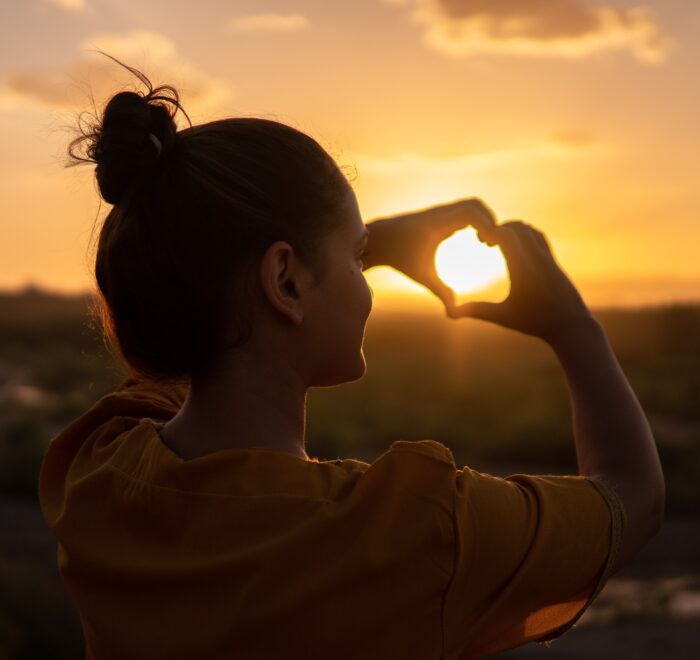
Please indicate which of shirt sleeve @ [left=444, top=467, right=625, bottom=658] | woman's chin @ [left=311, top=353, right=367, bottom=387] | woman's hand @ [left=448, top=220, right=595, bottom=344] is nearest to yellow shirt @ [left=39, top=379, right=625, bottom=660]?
shirt sleeve @ [left=444, top=467, right=625, bottom=658]

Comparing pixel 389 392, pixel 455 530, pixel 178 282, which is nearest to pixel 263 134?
pixel 178 282

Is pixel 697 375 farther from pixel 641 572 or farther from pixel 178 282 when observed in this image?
pixel 178 282

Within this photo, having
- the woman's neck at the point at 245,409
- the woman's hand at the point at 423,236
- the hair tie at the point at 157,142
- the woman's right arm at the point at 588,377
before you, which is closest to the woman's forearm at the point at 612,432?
the woman's right arm at the point at 588,377

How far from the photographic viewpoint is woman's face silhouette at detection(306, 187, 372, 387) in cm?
132

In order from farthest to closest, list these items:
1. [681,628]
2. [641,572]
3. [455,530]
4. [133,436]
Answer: [641,572] → [681,628] → [133,436] → [455,530]

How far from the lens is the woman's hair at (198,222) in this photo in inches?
50.5

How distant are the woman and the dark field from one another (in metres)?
0.59

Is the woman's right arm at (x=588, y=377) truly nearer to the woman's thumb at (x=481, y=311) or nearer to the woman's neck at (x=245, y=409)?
the woman's thumb at (x=481, y=311)

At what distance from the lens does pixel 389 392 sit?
71.6 feet

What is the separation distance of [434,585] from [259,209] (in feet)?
1.62

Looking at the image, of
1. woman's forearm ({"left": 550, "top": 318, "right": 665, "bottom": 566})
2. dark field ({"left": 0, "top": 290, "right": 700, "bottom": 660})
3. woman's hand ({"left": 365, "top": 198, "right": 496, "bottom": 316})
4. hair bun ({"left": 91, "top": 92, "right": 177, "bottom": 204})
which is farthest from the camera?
dark field ({"left": 0, "top": 290, "right": 700, "bottom": 660})

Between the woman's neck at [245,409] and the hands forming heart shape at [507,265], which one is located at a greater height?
the hands forming heart shape at [507,265]

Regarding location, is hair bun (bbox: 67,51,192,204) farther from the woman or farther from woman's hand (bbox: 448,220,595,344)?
woman's hand (bbox: 448,220,595,344)

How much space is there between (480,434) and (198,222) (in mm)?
14012
